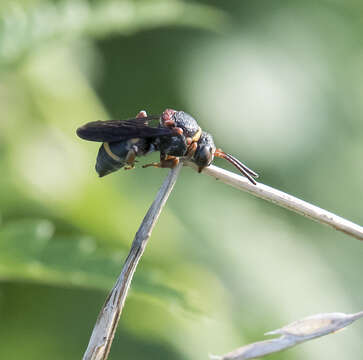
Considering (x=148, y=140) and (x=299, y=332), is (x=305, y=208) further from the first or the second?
(x=148, y=140)

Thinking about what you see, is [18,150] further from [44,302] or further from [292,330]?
[292,330]

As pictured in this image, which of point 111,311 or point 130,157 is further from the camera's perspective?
point 130,157

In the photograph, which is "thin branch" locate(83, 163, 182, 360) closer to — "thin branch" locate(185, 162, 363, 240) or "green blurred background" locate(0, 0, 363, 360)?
"thin branch" locate(185, 162, 363, 240)

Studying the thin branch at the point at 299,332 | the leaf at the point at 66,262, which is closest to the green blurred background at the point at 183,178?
the leaf at the point at 66,262

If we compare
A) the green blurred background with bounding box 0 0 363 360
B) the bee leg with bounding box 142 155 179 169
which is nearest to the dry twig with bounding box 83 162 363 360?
the bee leg with bounding box 142 155 179 169

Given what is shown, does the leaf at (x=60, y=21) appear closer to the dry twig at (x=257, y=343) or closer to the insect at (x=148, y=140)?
the insect at (x=148, y=140)

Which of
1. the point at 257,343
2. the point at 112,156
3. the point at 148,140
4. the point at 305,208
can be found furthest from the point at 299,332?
the point at 148,140
